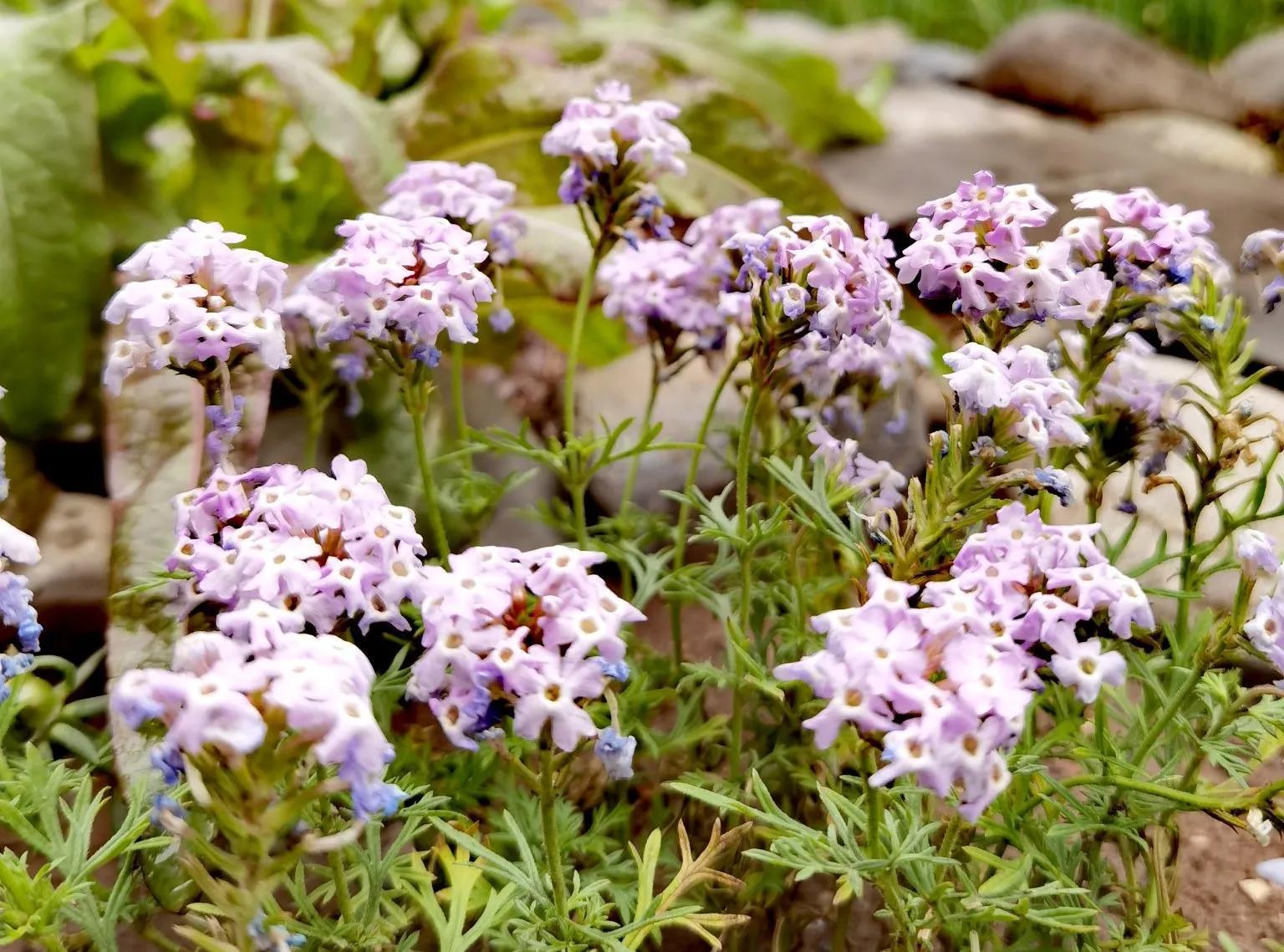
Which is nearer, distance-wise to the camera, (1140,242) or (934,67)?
(1140,242)

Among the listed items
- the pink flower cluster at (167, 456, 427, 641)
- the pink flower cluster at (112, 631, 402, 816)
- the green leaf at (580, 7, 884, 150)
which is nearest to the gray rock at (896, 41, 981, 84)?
the green leaf at (580, 7, 884, 150)

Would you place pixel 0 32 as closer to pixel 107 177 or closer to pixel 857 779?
pixel 107 177

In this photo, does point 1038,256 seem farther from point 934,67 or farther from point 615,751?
point 934,67

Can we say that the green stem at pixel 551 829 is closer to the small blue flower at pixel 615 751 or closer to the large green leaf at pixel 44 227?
the small blue flower at pixel 615 751

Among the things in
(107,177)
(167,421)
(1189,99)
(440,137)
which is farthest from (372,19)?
(1189,99)

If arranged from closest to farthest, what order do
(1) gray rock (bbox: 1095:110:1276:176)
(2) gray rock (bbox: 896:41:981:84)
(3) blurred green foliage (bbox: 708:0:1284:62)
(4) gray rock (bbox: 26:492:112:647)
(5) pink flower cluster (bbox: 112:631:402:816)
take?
(5) pink flower cluster (bbox: 112:631:402:816)
(4) gray rock (bbox: 26:492:112:647)
(1) gray rock (bbox: 1095:110:1276:176)
(2) gray rock (bbox: 896:41:981:84)
(3) blurred green foliage (bbox: 708:0:1284:62)

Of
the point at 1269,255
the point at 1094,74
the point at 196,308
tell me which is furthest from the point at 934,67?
the point at 196,308

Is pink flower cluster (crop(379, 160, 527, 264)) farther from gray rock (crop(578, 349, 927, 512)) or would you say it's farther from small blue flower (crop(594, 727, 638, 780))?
small blue flower (crop(594, 727, 638, 780))
